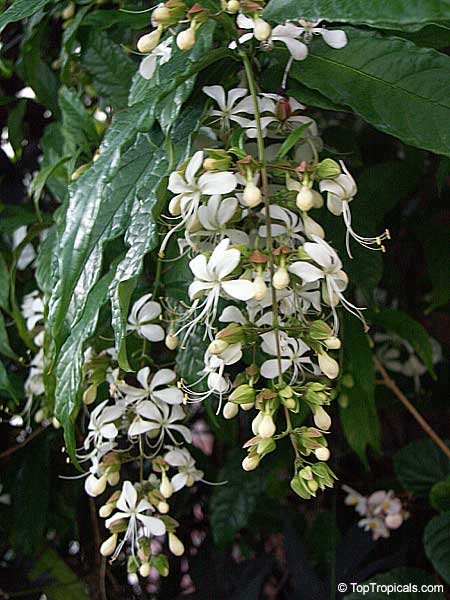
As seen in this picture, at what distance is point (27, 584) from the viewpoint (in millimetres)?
1098

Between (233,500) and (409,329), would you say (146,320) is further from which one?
(233,500)

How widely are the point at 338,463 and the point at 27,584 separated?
533 mm

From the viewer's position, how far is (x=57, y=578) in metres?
1.11

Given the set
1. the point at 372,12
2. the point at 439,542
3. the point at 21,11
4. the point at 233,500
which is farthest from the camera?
the point at 233,500

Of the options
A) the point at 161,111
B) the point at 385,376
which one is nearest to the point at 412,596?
the point at 385,376

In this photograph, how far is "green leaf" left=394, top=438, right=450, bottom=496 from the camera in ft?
3.33

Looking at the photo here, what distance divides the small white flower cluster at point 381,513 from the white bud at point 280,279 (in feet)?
2.28

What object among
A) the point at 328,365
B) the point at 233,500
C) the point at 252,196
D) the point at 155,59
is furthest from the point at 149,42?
the point at 233,500

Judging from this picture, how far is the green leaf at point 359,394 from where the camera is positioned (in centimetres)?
78

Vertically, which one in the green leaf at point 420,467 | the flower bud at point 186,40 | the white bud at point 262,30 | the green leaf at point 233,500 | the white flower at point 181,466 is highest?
the flower bud at point 186,40

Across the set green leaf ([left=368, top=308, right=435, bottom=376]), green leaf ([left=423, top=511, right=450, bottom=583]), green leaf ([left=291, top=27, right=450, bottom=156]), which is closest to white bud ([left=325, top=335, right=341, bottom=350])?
green leaf ([left=291, top=27, right=450, bottom=156])

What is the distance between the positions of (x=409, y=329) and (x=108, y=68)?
1.50 ft

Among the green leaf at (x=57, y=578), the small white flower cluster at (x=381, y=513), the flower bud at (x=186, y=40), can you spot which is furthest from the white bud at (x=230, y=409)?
the green leaf at (x=57, y=578)

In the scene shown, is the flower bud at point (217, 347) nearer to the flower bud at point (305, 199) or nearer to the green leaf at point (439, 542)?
the flower bud at point (305, 199)
